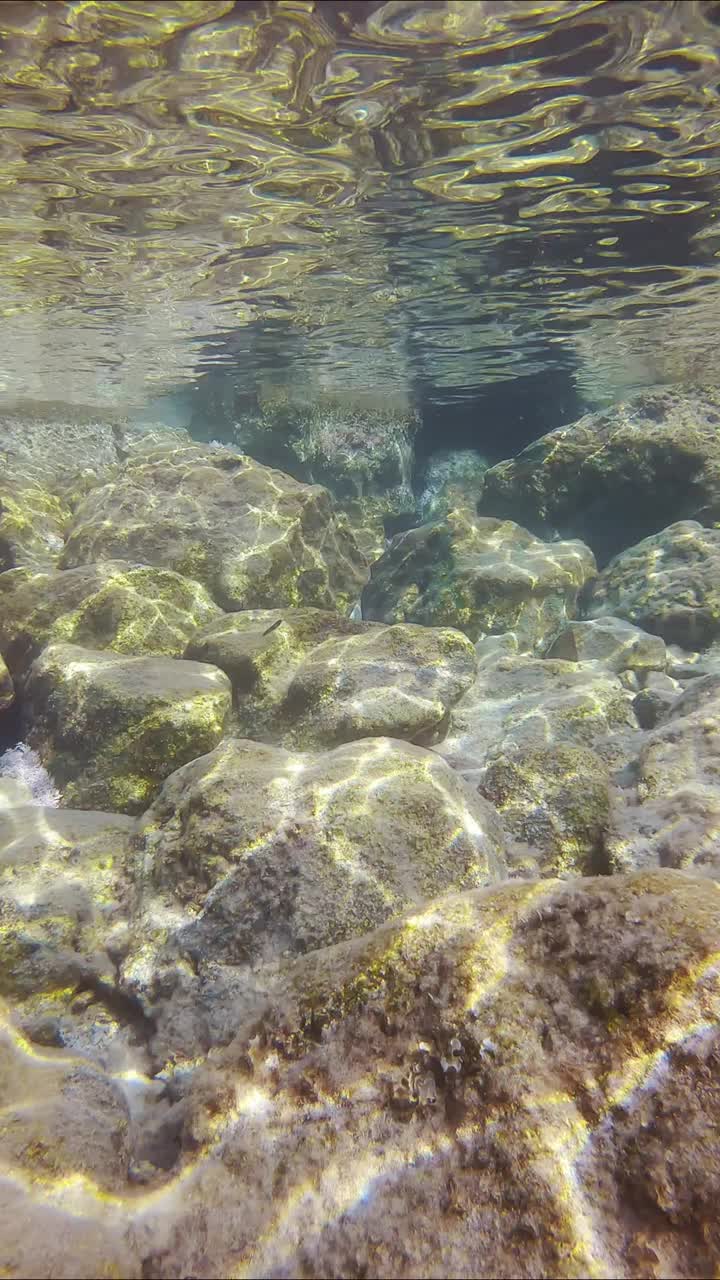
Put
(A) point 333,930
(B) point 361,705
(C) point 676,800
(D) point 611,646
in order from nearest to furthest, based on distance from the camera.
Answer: (A) point 333,930 → (C) point 676,800 → (B) point 361,705 → (D) point 611,646

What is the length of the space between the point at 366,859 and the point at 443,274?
1240 centimetres

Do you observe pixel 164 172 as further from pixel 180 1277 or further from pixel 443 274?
pixel 180 1277

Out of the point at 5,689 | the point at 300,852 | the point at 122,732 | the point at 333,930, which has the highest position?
the point at 300,852

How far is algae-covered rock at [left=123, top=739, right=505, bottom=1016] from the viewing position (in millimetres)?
2934

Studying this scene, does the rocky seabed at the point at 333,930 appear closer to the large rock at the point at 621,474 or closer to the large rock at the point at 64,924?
the large rock at the point at 64,924

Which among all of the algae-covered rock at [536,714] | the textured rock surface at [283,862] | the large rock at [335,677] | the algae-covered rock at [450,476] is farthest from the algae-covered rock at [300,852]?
the algae-covered rock at [450,476]

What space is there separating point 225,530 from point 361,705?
445 cm

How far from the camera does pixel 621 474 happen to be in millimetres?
11867

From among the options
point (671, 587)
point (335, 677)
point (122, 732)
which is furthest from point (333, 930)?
point (671, 587)

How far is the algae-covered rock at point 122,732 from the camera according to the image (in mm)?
4410

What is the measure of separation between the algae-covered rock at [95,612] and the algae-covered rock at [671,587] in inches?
274

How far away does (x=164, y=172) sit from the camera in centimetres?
770

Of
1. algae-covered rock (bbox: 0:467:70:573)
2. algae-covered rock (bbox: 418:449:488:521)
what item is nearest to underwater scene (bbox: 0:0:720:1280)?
algae-covered rock (bbox: 0:467:70:573)

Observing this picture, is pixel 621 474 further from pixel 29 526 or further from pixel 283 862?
pixel 283 862
